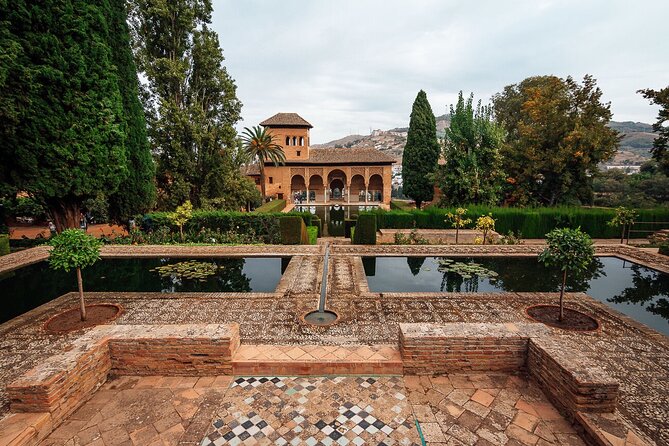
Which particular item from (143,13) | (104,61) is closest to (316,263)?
(104,61)

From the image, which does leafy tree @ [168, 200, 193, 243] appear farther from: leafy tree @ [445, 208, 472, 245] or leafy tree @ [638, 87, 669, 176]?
leafy tree @ [638, 87, 669, 176]

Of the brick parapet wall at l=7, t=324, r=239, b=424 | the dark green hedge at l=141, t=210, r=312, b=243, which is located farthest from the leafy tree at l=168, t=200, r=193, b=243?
the brick parapet wall at l=7, t=324, r=239, b=424

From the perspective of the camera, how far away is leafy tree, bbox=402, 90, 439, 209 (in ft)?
90.7

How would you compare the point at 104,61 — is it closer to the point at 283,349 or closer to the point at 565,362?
the point at 283,349

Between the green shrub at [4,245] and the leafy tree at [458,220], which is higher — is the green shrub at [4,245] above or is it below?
below

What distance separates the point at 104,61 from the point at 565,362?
15.5 meters

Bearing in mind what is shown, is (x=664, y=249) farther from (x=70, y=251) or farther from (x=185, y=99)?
(x=185, y=99)

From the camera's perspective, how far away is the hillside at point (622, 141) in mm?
85625

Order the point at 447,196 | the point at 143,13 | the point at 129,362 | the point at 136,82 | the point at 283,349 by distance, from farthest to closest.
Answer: the point at 447,196
the point at 143,13
the point at 136,82
the point at 283,349
the point at 129,362

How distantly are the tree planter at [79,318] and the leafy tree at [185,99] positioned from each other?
1128 cm

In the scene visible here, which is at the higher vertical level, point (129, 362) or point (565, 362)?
point (565, 362)

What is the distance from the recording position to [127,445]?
319 cm

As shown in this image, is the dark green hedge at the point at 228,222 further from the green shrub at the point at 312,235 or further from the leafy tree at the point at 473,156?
the leafy tree at the point at 473,156

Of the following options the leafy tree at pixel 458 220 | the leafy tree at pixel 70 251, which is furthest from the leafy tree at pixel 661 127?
the leafy tree at pixel 70 251
